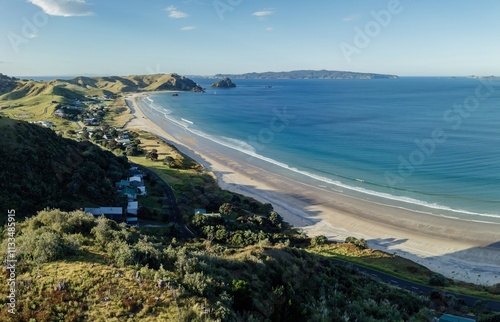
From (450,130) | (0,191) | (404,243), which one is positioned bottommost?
(404,243)

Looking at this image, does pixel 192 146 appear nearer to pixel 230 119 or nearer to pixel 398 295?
pixel 230 119

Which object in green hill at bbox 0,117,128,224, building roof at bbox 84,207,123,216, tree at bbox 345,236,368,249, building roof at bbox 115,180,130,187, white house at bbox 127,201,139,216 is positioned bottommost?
tree at bbox 345,236,368,249

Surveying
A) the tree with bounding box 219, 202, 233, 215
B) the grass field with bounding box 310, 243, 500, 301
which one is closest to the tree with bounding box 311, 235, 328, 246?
the grass field with bounding box 310, 243, 500, 301

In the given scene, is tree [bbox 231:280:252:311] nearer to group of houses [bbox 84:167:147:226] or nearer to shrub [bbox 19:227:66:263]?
shrub [bbox 19:227:66:263]

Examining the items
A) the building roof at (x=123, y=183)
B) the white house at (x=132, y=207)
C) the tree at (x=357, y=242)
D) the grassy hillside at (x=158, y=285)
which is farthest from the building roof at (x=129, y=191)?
the tree at (x=357, y=242)

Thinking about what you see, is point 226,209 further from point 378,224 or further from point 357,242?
point 378,224

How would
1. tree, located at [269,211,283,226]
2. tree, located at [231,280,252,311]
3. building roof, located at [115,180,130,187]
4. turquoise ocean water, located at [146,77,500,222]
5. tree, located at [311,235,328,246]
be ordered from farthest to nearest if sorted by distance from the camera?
turquoise ocean water, located at [146,77,500,222]
tree, located at [269,211,283,226]
building roof, located at [115,180,130,187]
tree, located at [311,235,328,246]
tree, located at [231,280,252,311]

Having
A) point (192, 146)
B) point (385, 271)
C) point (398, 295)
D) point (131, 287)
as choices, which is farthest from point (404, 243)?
point (192, 146)
